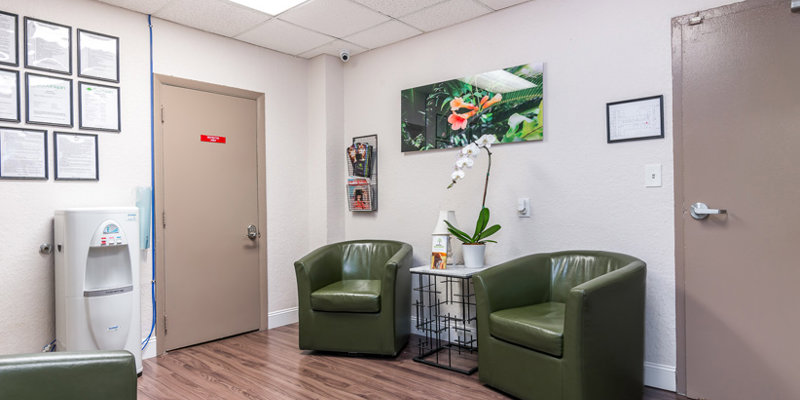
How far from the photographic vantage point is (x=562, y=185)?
10.6 ft

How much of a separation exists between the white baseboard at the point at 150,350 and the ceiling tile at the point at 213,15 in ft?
7.76

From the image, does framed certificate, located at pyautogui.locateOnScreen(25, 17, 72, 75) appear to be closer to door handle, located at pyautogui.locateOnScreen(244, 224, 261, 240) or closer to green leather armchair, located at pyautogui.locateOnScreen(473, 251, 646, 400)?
door handle, located at pyautogui.locateOnScreen(244, 224, 261, 240)

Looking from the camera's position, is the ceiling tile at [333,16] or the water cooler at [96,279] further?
the ceiling tile at [333,16]

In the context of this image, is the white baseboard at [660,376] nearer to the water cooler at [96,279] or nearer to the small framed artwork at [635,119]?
the small framed artwork at [635,119]

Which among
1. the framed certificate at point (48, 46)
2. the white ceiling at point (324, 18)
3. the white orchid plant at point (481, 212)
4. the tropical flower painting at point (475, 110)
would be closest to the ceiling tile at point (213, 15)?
the white ceiling at point (324, 18)

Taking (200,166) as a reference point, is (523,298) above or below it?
below

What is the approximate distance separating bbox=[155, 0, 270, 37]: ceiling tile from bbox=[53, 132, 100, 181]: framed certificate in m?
1.05

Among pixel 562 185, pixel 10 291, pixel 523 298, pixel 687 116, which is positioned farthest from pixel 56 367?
pixel 687 116

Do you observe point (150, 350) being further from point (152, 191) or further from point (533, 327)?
point (533, 327)

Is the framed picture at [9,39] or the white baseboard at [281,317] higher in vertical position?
the framed picture at [9,39]

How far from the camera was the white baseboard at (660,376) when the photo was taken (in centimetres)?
278

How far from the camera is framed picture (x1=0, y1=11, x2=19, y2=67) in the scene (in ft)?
9.52

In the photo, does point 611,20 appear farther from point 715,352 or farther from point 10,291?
point 10,291

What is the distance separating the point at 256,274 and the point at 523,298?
237 centimetres
